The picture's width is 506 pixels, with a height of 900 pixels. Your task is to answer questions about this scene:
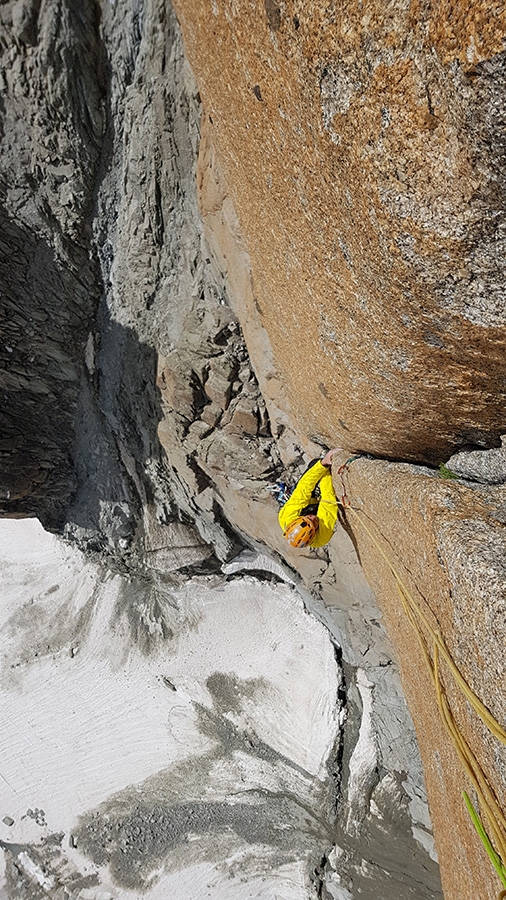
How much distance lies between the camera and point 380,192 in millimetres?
1848

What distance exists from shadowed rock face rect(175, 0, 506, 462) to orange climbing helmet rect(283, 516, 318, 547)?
0.82 meters

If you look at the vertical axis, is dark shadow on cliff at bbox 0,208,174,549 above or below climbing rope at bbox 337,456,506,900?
above

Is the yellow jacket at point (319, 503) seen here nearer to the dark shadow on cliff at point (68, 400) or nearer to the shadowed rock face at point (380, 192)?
the shadowed rock face at point (380, 192)

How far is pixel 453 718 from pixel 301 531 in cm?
177

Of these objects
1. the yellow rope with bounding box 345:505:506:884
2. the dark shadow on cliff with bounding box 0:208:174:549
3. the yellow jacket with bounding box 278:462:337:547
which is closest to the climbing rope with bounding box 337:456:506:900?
the yellow rope with bounding box 345:505:506:884

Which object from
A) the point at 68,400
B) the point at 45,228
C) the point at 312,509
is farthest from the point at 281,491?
the point at 45,228

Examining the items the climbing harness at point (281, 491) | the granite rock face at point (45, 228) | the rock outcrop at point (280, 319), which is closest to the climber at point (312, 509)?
the rock outcrop at point (280, 319)

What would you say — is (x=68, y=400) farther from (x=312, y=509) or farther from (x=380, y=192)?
(x=380, y=192)

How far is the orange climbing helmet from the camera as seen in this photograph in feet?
12.9

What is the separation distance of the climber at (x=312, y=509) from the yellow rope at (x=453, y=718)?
1.09m

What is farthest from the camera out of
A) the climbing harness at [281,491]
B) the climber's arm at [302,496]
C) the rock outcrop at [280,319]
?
the climbing harness at [281,491]

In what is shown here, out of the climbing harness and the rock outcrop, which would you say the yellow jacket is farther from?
the climbing harness

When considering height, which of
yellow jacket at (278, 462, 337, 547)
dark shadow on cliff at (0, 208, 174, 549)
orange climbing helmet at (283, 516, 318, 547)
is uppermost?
dark shadow on cliff at (0, 208, 174, 549)

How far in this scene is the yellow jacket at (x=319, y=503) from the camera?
410 centimetres
